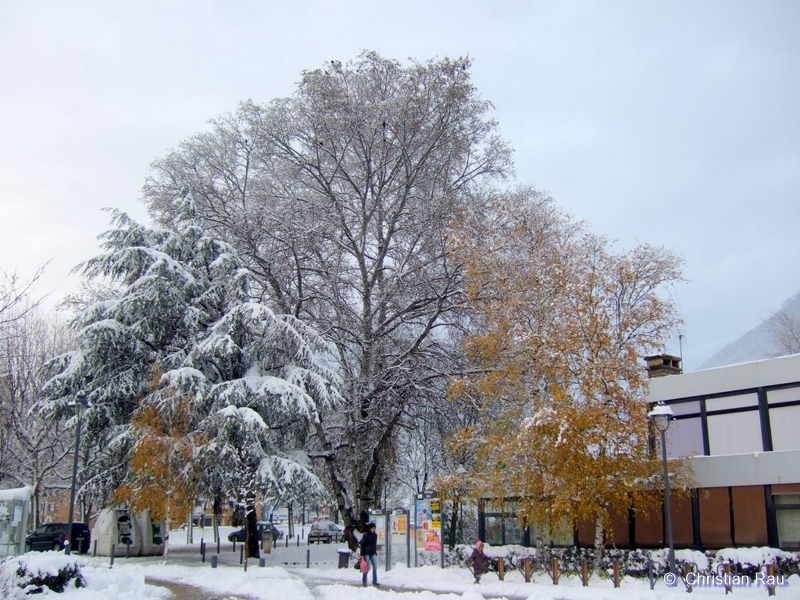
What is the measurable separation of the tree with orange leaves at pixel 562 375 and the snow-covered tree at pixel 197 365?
256 inches

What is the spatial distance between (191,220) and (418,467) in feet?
86.7

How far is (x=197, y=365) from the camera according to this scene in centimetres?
2716

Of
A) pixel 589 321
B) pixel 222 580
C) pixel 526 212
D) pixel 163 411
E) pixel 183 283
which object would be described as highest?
pixel 526 212

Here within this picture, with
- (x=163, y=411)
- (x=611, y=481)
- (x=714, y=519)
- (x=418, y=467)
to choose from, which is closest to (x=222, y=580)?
(x=163, y=411)

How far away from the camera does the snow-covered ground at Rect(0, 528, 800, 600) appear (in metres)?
15.8

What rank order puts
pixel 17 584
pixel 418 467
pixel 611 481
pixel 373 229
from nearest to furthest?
pixel 17 584
pixel 611 481
pixel 373 229
pixel 418 467

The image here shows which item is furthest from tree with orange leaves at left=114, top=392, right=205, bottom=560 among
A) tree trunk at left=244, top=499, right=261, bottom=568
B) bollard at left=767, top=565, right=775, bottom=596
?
bollard at left=767, top=565, right=775, bottom=596

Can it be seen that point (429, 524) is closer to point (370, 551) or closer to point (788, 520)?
point (370, 551)

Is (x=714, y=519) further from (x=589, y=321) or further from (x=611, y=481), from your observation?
(x=589, y=321)

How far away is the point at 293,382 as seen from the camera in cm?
2644

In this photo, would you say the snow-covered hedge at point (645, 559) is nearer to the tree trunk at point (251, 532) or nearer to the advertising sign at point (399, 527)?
the advertising sign at point (399, 527)

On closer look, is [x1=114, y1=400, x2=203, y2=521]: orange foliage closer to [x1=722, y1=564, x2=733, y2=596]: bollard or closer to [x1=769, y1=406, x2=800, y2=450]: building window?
[x1=722, y1=564, x2=733, y2=596]: bollard

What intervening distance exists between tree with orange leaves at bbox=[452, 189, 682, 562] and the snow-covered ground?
227 centimetres

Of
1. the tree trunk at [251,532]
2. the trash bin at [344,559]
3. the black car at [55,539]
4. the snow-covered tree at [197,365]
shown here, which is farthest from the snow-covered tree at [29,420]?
the trash bin at [344,559]
